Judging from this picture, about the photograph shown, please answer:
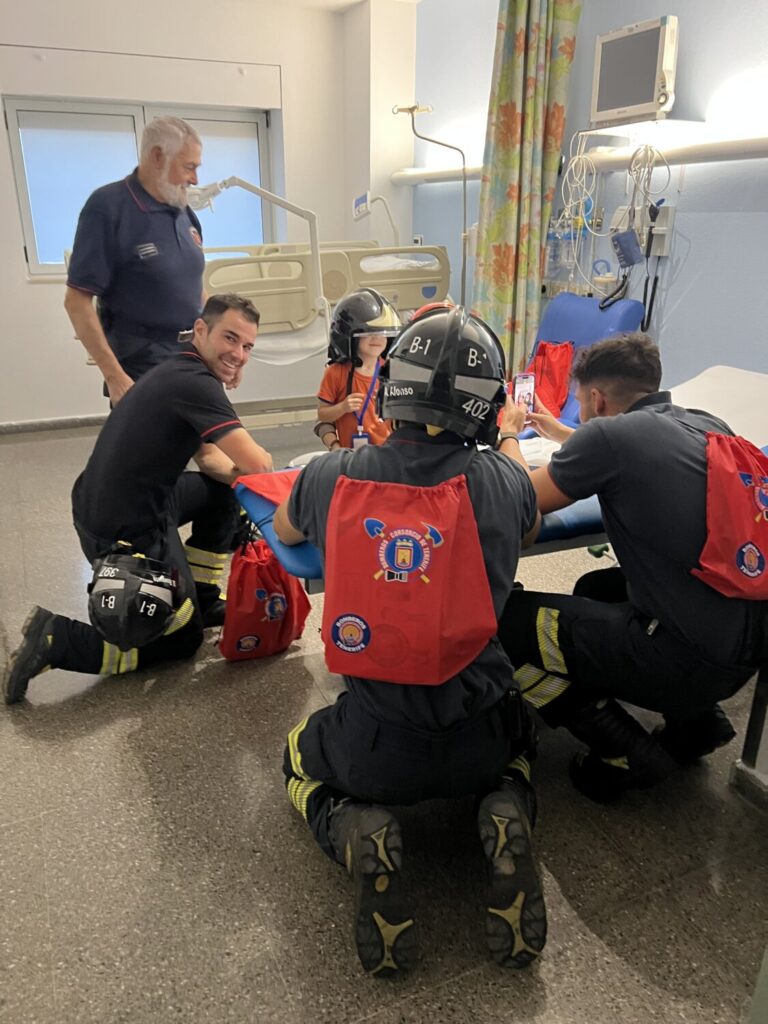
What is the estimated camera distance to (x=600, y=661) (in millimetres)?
1701

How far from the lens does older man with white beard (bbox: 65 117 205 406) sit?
2.57 meters

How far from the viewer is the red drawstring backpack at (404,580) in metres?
1.34

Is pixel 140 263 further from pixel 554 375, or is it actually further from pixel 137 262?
pixel 554 375

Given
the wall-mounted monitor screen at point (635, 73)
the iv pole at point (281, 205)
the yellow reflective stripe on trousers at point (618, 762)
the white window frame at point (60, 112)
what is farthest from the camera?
the white window frame at point (60, 112)

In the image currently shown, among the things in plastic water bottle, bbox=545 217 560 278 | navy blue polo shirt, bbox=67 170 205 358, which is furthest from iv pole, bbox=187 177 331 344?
plastic water bottle, bbox=545 217 560 278

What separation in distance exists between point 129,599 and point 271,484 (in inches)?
21.0

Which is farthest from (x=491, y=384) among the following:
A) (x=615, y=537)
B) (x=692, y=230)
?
(x=692, y=230)

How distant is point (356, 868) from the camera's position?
1.32 meters

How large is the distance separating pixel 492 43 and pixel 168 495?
3804mm

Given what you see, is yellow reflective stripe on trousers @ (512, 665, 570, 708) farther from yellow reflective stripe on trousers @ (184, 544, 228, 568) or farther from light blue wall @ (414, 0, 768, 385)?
light blue wall @ (414, 0, 768, 385)

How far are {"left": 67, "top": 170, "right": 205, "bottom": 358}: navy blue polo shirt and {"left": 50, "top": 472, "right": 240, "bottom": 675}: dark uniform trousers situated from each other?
0.65m

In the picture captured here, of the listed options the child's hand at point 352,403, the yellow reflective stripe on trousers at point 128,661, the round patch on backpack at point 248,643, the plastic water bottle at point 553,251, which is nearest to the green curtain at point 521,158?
the plastic water bottle at point 553,251

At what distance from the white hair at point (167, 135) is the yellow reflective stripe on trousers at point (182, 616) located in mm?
1518

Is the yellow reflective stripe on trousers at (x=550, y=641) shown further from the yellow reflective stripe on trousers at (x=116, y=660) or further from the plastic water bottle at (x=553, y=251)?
the plastic water bottle at (x=553, y=251)
